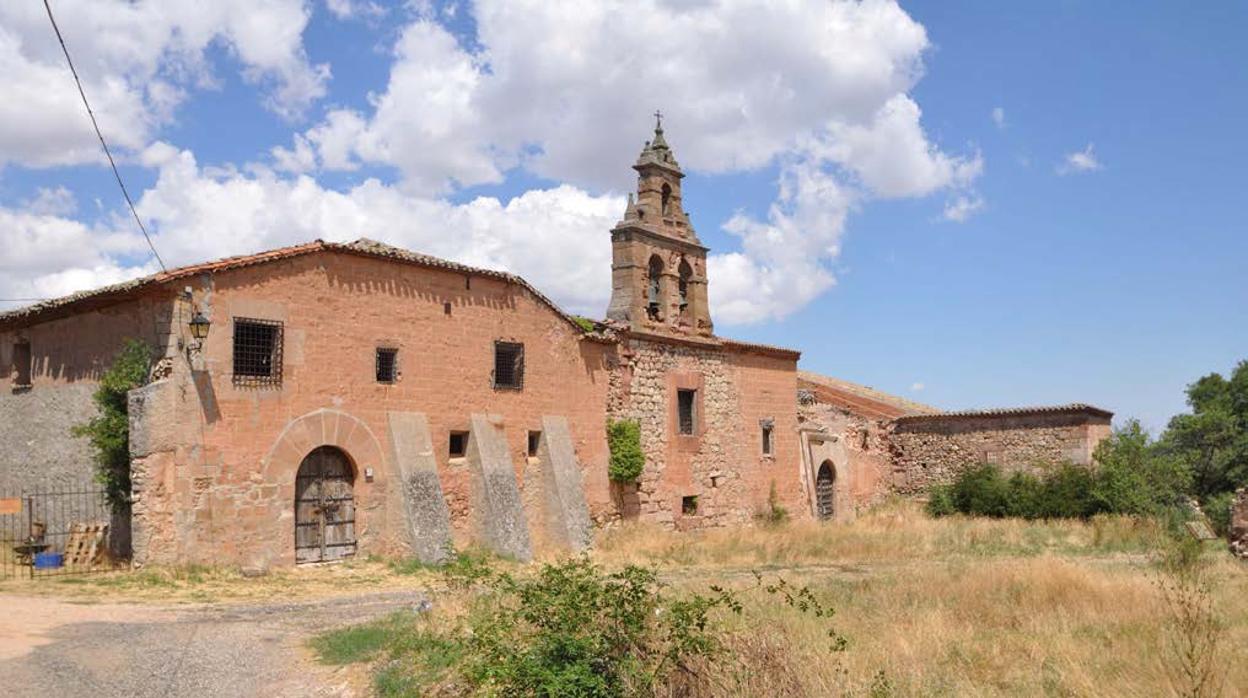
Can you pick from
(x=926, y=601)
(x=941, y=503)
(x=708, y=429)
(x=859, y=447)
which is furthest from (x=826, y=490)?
(x=926, y=601)

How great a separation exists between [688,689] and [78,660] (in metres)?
5.85

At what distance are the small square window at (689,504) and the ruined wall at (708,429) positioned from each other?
0.22 ft

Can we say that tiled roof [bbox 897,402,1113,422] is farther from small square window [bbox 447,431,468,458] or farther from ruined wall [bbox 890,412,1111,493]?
small square window [bbox 447,431,468,458]

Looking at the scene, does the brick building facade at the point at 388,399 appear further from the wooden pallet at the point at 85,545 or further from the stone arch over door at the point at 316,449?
the wooden pallet at the point at 85,545

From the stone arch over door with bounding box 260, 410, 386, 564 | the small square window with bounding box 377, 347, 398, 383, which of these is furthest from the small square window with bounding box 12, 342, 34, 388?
the small square window with bounding box 377, 347, 398, 383

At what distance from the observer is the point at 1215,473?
92.9ft

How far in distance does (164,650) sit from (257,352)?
7.06m

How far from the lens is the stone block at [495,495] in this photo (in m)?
17.5

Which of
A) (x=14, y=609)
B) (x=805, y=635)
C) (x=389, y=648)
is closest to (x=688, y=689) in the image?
(x=805, y=635)

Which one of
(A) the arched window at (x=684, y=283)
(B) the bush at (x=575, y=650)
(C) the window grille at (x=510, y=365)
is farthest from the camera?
(A) the arched window at (x=684, y=283)

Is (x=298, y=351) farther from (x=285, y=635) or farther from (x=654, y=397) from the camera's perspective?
(x=654, y=397)

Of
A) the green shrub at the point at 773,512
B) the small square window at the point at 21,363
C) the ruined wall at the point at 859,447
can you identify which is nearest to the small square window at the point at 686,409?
the green shrub at the point at 773,512

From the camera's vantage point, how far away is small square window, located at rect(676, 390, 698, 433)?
23.4m

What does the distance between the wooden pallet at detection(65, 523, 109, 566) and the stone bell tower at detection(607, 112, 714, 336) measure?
11684 mm
